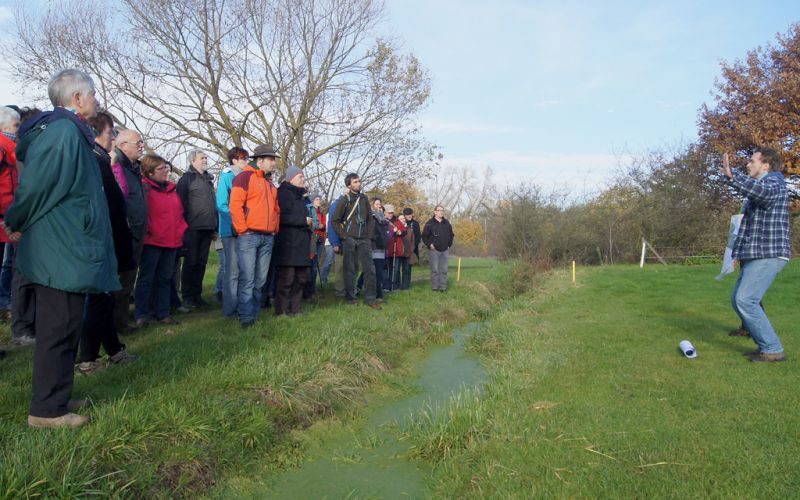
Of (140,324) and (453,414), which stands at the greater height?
(140,324)

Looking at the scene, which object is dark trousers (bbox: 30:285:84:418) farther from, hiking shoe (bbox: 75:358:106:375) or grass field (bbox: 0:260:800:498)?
hiking shoe (bbox: 75:358:106:375)

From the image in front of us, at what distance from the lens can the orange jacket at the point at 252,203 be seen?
598 centimetres

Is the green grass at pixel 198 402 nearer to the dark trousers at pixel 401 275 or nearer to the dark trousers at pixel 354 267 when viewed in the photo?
the dark trousers at pixel 354 267

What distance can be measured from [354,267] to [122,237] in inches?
182

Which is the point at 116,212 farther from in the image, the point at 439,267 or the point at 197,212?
the point at 439,267

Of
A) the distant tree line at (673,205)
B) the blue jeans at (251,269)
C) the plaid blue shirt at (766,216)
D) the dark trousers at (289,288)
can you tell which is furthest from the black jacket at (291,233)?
the distant tree line at (673,205)

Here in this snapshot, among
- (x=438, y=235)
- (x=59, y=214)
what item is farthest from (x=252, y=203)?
(x=438, y=235)

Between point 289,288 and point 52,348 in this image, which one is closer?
point 52,348

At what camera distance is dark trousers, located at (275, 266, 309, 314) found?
22.3ft

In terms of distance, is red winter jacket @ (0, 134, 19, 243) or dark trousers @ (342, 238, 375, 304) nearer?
red winter jacket @ (0, 134, 19, 243)

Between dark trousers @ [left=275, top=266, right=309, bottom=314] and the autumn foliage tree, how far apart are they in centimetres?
2146

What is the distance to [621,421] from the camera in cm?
367

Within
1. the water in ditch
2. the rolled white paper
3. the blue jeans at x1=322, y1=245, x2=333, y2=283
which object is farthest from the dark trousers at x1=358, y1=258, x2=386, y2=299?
the rolled white paper

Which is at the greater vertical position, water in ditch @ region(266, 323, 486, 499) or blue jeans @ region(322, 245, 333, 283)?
blue jeans @ region(322, 245, 333, 283)
